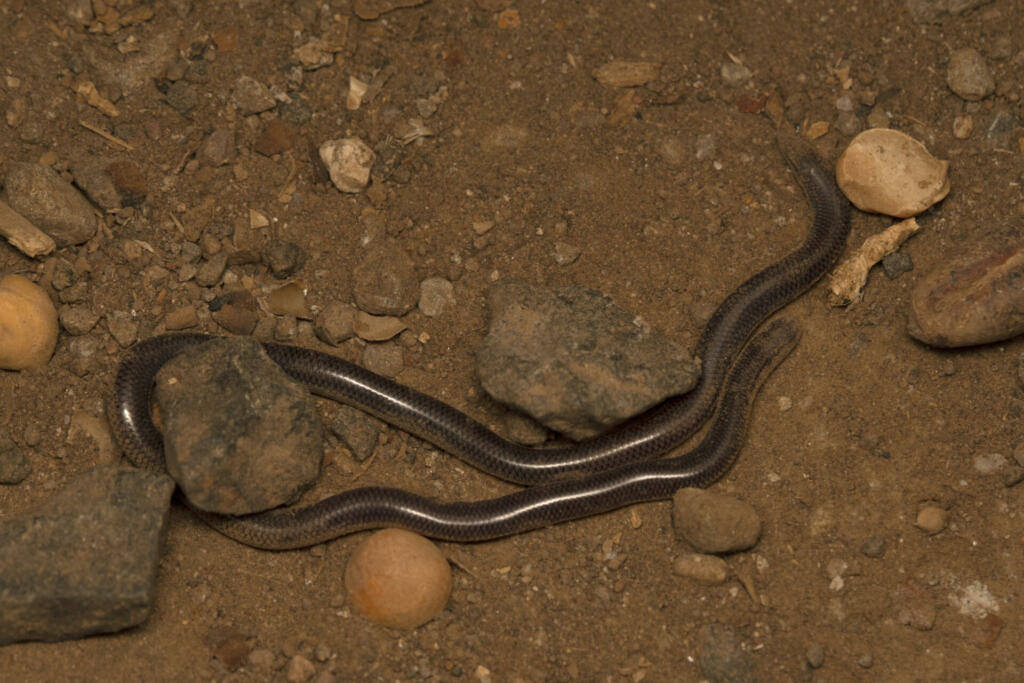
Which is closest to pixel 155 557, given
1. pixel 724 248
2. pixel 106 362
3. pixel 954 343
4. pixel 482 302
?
pixel 106 362

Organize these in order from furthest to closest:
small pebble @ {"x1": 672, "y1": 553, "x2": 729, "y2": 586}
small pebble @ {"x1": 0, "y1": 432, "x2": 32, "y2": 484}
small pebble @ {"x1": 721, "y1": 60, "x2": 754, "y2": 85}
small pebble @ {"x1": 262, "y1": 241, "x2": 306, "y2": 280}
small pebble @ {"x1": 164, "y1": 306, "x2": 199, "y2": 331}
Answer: small pebble @ {"x1": 721, "y1": 60, "x2": 754, "y2": 85}, small pebble @ {"x1": 262, "y1": 241, "x2": 306, "y2": 280}, small pebble @ {"x1": 164, "y1": 306, "x2": 199, "y2": 331}, small pebble @ {"x1": 0, "y1": 432, "x2": 32, "y2": 484}, small pebble @ {"x1": 672, "y1": 553, "x2": 729, "y2": 586}

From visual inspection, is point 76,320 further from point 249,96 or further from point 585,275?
point 585,275

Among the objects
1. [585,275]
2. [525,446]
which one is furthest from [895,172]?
[525,446]

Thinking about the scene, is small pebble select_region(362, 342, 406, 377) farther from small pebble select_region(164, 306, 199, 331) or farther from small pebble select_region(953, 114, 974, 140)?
small pebble select_region(953, 114, 974, 140)

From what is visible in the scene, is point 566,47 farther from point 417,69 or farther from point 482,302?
point 482,302

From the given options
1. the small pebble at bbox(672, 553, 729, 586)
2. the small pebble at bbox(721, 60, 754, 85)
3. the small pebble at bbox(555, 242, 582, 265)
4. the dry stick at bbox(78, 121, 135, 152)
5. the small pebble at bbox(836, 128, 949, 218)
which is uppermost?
the small pebble at bbox(721, 60, 754, 85)

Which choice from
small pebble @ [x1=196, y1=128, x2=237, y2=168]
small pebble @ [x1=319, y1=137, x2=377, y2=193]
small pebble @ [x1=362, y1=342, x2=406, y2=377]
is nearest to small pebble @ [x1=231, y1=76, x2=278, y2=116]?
small pebble @ [x1=196, y1=128, x2=237, y2=168]
